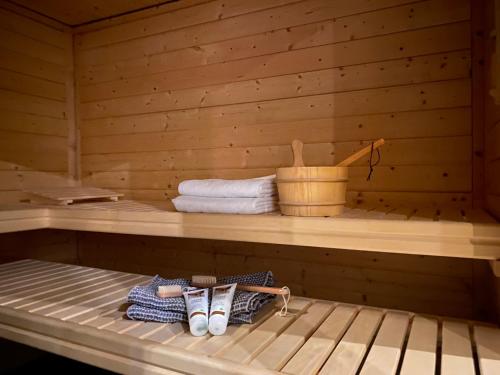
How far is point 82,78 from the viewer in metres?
2.77

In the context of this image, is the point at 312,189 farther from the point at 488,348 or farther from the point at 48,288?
the point at 48,288

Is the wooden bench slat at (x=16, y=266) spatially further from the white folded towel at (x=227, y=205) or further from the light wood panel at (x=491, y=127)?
the light wood panel at (x=491, y=127)

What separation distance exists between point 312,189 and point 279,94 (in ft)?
3.00

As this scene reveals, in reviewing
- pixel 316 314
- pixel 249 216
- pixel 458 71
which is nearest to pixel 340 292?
pixel 316 314

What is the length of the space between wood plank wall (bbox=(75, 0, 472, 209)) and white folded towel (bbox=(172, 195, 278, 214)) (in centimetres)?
56

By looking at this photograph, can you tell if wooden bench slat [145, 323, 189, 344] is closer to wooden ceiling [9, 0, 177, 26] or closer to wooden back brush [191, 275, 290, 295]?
wooden back brush [191, 275, 290, 295]

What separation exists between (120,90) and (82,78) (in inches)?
15.0

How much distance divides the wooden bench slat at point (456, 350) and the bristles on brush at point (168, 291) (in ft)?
2.88

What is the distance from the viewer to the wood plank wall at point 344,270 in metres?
1.73

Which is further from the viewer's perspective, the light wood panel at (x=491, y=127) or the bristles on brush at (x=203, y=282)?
the bristles on brush at (x=203, y=282)

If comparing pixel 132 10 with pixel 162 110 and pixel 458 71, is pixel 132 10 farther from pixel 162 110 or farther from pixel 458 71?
pixel 458 71

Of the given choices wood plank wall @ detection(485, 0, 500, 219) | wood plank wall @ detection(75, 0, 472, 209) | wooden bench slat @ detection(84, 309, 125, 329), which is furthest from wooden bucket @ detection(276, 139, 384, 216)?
wooden bench slat @ detection(84, 309, 125, 329)

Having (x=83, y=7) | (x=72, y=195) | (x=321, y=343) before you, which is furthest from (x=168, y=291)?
(x=83, y=7)

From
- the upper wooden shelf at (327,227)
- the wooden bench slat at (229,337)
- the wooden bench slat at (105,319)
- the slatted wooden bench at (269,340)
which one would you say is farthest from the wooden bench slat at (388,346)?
the wooden bench slat at (105,319)
